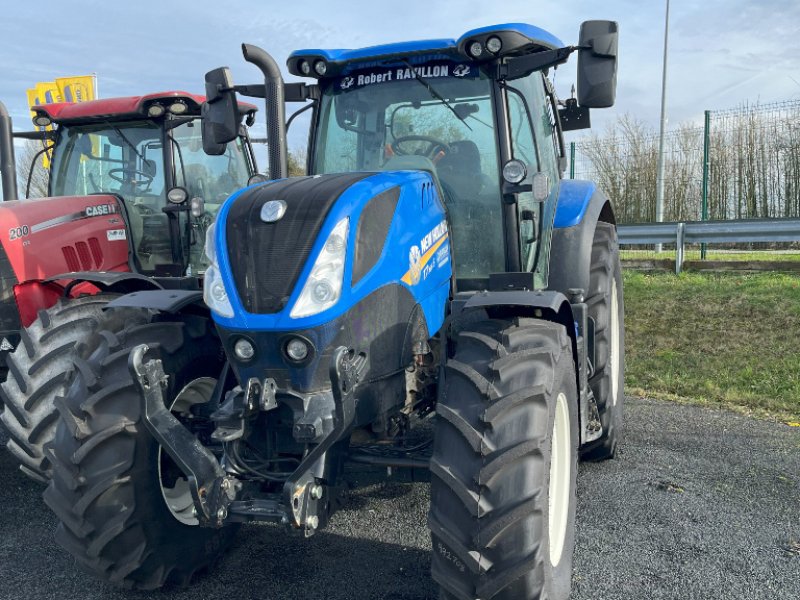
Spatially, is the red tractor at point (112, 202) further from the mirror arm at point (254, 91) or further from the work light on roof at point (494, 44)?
the work light on roof at point (494, 44)

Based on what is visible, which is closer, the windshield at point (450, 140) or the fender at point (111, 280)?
the windshield at point (450, 140)

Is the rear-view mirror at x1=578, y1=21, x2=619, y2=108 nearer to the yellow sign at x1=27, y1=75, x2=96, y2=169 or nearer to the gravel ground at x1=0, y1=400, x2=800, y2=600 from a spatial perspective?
the gravel ground at x1=0, y1=400, x2=800, y2=600

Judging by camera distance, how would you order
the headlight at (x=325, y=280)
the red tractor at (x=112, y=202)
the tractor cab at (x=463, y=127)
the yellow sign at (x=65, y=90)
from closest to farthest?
the headlight at (x=325, y=280), the tractor cab at (x=463, y=127), the red tractor at (x=112, y=202), the yellow sign at (x=65, y=90)

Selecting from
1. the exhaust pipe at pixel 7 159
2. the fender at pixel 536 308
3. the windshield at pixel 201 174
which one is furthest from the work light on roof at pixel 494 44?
the exhaust pipe at pixel 7 159

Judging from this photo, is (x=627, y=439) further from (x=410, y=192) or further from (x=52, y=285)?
(x=52, y=285)

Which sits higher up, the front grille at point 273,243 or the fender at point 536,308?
the front grille at point 273,243

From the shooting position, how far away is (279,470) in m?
3.01

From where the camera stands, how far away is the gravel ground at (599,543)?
3.25 metres

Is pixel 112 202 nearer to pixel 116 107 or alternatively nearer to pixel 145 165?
pixel 145 165

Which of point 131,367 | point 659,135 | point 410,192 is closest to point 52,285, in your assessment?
point 131,367

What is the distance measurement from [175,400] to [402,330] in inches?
41.5

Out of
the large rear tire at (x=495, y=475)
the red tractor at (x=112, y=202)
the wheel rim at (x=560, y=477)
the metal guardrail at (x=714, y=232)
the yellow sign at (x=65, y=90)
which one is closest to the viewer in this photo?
the large rear tire at (x=495, y=475)

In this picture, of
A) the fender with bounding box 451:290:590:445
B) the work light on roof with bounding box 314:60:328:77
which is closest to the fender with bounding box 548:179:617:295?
the fender with bounding box 451:290:590:445

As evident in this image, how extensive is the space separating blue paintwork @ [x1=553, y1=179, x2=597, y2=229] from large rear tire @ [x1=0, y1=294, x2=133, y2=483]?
282cm
